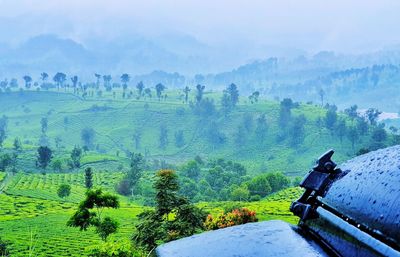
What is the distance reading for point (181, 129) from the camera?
124 meters

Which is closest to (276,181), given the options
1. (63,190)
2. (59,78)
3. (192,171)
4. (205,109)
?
(192,171)

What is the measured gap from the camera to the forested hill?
314 ft

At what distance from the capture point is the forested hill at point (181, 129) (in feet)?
314

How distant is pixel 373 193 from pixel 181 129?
122280mm

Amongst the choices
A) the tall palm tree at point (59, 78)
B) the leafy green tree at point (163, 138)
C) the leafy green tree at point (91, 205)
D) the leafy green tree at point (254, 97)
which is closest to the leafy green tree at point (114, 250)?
the leafy green tree at point (91, 205)

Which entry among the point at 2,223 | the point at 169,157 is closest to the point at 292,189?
the point at 2,223

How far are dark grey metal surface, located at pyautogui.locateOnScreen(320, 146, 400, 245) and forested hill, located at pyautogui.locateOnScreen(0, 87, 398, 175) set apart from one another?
86.8 metres

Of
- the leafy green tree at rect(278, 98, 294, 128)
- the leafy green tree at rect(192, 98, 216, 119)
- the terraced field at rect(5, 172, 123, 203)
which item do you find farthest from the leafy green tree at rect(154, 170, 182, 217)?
the leafy green tree at rect(192, 98, 216, 119)

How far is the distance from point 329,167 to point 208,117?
410 ft

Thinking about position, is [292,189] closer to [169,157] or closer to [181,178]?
[181,178]

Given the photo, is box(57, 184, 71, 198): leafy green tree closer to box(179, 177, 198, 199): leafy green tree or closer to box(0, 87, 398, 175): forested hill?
box(179, 177, 198, 199): leafy green tree

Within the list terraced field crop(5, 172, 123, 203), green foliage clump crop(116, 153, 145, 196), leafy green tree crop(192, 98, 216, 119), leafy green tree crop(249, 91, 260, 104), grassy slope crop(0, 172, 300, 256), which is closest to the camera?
grassy slope crop(0, 172, 300, 256)

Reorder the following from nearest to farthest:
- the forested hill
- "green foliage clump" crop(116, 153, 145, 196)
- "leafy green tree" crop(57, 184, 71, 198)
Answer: "leafy green tree" crop(57, 184, 71, 198) → "green foliage clump" crop(116, 153, 145, 196) → the forested hill

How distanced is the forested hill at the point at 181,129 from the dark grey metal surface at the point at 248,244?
86358 mm
